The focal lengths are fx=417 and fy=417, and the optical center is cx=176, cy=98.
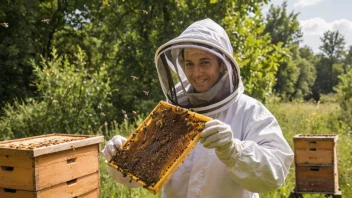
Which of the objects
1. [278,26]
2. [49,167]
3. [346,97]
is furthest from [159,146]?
[278,26]

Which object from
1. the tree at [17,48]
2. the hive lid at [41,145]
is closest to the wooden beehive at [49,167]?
the hive lid at [41,145]

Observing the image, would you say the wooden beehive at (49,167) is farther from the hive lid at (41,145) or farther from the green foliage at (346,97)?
the green foliage at (346,97)

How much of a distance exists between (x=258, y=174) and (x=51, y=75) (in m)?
6.68

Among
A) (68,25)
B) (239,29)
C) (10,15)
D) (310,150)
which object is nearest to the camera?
(310,150)

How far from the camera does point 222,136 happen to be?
6.86ft

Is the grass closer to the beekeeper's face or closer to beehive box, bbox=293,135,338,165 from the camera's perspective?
beehive box, bbox=293,135,338,165

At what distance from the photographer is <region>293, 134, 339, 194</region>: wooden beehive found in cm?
620

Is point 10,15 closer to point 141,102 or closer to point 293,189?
point 141,102

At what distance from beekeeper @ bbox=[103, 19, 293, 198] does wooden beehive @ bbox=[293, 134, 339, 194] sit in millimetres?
3863

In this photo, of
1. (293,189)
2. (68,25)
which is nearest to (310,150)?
(293,189)

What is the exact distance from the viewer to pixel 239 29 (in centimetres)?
1239

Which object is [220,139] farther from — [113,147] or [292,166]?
[292,166]

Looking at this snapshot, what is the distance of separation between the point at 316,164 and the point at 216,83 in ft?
13.9

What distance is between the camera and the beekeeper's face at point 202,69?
2.63 m
